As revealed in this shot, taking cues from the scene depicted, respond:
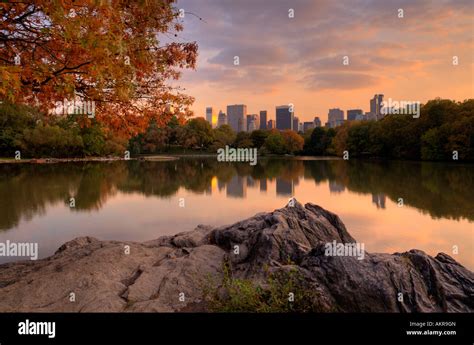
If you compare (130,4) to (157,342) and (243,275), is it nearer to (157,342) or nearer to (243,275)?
(243,275)

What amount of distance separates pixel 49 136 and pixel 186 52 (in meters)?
66.7

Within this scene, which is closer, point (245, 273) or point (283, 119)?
point (245, 273)

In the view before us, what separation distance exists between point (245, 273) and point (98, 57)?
5154 mm

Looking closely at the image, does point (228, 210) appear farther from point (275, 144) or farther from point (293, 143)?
point (293, 143)

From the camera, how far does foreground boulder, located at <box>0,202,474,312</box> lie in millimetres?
6258

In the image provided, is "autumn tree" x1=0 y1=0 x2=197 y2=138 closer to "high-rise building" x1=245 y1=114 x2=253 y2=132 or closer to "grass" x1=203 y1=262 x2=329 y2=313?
"grass" x1=203 y1=262 x2=329 y2=313

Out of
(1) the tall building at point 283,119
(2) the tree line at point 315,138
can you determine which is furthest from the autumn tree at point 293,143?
(1) the tall building at point 283,119

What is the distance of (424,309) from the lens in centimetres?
606

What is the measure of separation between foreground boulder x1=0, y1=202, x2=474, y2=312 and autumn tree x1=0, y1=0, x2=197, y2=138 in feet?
12.3

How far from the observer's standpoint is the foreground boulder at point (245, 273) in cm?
626

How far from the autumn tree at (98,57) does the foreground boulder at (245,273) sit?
3.74 meters

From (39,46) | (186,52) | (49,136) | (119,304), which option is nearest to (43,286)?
(119,304)

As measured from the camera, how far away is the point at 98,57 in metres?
7.06

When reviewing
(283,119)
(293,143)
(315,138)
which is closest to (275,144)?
(293,143)
